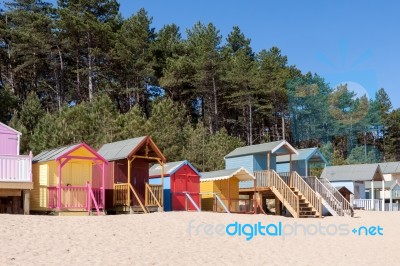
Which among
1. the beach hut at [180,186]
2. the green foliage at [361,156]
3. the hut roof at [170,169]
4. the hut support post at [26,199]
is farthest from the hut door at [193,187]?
the green foliage at [361,156]

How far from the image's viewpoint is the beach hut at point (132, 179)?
25.5 metres

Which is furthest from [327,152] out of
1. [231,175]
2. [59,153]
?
[59,153]

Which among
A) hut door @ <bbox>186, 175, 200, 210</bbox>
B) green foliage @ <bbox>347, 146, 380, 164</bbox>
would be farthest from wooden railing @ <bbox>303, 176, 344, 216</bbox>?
green foliage @ <bbox>347, 146, 380, 164</bbox>

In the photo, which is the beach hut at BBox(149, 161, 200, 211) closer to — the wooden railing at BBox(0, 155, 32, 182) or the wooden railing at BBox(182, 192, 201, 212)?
the wooden railing at BBox(182, 192, 201, 212)

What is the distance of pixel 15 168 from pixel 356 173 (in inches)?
1420

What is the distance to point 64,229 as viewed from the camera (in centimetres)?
1720

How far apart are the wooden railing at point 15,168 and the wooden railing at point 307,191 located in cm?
1533

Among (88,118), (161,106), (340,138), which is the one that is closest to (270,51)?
(340,138)

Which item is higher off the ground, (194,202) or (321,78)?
(321,78)

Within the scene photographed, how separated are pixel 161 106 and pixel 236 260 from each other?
29282 mm

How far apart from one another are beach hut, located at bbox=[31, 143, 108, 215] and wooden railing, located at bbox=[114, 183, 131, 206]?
1.10 m

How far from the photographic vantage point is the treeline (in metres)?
40.0

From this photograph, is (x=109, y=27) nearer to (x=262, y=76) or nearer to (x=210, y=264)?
(x=262, y=76)

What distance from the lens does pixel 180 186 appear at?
29328mm
